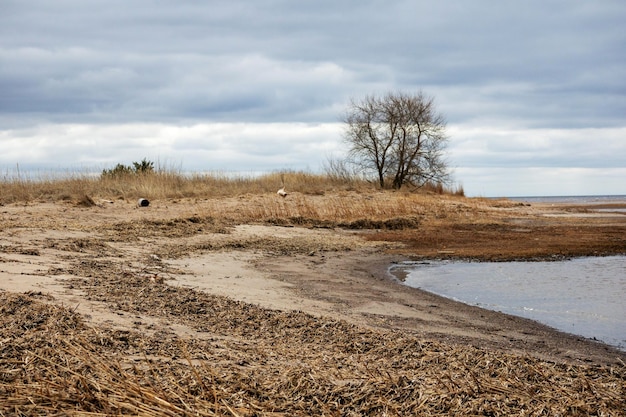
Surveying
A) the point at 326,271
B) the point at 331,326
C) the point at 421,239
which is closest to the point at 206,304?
the point at 331,326

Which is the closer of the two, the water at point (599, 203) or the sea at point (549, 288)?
the sea at point (549, 288)

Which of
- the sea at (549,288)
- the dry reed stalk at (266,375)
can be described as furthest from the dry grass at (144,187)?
the dry reed stalk at (266,375)

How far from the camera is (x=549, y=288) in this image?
11938 mm

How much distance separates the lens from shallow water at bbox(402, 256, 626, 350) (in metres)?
9.27

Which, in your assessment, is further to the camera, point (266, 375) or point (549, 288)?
point (549, 288)

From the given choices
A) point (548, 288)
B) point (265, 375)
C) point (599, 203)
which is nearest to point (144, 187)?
point (548, 288)

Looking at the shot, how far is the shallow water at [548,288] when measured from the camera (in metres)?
9.27

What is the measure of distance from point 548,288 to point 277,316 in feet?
21.0

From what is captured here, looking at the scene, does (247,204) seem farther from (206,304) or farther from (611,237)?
(206,304)

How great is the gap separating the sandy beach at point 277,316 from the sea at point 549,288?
561mm

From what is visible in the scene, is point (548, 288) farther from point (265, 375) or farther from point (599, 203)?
point (599, 203)

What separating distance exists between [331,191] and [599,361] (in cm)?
2747

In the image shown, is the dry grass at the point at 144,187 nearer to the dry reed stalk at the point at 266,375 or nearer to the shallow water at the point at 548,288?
the shallow water at the point at 548,288

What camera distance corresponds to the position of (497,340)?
25.0ft
